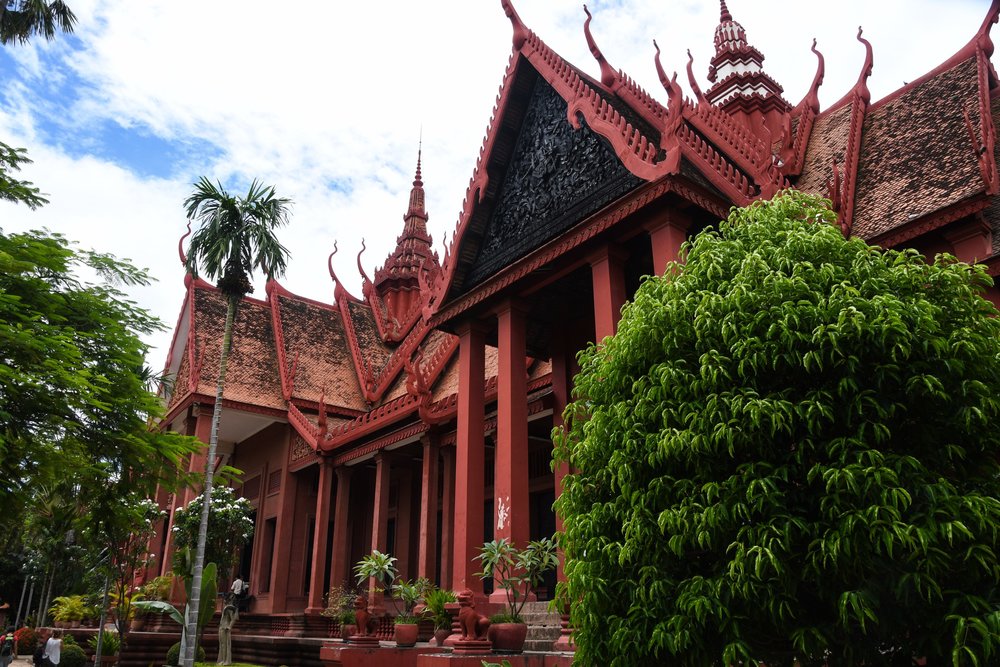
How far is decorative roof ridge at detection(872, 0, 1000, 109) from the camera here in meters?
11.3

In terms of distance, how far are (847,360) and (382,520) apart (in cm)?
1347

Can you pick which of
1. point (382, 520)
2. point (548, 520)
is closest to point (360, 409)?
point (382, 520)

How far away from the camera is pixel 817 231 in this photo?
4.89 meters

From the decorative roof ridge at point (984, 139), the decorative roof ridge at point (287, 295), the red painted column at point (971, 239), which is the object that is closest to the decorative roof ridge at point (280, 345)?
the decorative roof ridge at point (287, 295)

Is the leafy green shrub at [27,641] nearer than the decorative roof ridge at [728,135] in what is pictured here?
No

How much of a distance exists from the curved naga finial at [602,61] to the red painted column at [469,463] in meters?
3.99

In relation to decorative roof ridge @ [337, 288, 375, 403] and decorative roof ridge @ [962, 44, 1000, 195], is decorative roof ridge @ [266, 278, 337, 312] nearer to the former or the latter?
decorative roof ridge @ [337, 288, 375, 403]

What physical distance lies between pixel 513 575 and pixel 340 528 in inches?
382

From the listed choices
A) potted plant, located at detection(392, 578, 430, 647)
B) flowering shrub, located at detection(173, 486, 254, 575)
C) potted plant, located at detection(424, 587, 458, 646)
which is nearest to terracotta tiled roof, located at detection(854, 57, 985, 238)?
potted plant, located at detection(424, 587, 458, 646)

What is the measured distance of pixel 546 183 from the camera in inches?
416

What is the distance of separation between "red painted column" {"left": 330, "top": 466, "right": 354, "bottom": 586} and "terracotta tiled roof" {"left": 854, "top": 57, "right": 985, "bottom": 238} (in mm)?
12932

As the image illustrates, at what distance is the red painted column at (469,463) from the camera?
10172 mm

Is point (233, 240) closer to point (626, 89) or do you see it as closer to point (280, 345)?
point (626, 89)

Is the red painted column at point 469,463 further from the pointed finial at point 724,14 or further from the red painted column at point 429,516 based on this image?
the pointed finial at point 724,14
